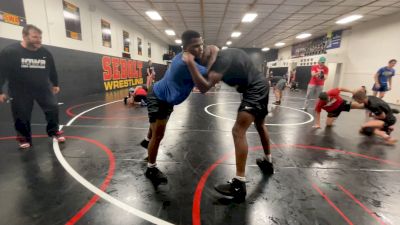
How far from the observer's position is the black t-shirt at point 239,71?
6.75 ft

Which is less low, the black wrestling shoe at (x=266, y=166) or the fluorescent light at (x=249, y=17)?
the fluorescent light at (x=249, y=17)

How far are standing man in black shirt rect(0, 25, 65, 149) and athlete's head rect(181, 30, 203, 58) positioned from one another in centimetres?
254

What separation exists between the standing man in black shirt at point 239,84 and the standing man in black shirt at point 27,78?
2.72 m

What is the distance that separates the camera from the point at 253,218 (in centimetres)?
191

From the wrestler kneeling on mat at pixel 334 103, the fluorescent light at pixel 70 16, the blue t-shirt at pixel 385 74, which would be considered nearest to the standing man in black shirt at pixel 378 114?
the wrestler kneeling on mat at pixel 334 103

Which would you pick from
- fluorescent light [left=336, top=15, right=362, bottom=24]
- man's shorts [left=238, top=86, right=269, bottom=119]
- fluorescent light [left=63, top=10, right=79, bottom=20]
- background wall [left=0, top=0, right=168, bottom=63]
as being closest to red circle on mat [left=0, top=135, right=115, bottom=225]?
man's shorts [left=238, top=86, right=269, bottom=119]

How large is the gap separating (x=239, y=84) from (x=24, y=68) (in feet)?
10.6

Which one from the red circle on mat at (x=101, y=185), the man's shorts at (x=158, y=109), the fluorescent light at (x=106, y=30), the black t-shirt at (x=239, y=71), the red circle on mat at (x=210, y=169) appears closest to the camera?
the red circle on mat at (x=101, y=185)

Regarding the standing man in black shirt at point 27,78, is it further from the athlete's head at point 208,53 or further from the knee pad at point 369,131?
the knee pad at point 369,131

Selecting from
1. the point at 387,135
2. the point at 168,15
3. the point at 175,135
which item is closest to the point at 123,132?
the point at 175,135

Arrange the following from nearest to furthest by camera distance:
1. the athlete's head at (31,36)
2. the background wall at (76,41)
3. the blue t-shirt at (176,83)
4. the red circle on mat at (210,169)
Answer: the red circle on mat at (210,169)
the blue t-shirt at (176,83)
the athlete's head at (31,36)
the background wall at (76,41)

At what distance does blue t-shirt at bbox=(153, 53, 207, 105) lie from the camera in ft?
7.12

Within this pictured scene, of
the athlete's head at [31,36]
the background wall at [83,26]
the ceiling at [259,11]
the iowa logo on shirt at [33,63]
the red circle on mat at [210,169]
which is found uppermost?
the ceiling at [259,11]

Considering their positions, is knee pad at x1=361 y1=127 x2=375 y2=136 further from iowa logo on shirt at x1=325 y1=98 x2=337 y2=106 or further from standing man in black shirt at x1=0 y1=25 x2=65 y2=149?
standing man in black shirt at x1=0 y1=25 x2=65 y2=149
